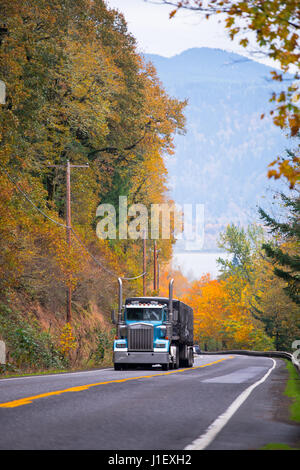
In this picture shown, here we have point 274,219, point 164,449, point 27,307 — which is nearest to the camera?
point 164,449

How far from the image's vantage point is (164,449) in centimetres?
827

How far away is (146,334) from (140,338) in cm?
30

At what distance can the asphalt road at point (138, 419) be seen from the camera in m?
8.73

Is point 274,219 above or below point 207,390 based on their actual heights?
above

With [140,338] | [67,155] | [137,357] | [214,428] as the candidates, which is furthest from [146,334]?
[214,428]

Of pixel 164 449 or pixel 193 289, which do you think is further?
pixel 193 289

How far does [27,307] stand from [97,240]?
12.0m

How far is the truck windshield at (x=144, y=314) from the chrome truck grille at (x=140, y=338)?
0.84m

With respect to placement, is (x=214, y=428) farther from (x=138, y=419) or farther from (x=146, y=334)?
(x=146, y=334)

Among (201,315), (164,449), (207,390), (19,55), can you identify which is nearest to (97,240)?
(19,55)

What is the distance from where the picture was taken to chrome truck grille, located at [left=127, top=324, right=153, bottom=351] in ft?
103

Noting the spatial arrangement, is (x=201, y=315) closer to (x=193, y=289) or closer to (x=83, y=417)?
(x=193, y=289)

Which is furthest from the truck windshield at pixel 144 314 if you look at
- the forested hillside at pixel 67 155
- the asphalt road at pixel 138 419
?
the asphalt road at pixel 138 419

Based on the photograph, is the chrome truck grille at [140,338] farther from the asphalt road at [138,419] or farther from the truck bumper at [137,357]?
the asphalt road at [138,419]
